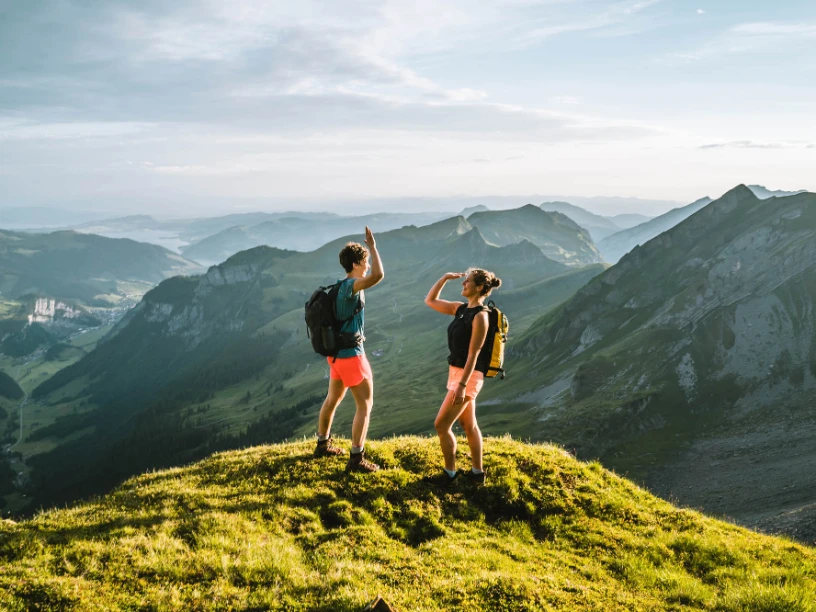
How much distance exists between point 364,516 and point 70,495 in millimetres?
232335

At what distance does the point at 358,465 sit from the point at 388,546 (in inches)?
125

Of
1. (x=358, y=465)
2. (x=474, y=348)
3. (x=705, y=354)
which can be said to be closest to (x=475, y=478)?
(x=358, y=465)

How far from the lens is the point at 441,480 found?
543 inches

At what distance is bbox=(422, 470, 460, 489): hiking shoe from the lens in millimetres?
13688

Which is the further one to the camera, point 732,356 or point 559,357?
point 559,357

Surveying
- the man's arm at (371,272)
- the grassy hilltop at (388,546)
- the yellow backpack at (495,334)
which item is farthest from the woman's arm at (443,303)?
the grassy hilltop at (388,546)

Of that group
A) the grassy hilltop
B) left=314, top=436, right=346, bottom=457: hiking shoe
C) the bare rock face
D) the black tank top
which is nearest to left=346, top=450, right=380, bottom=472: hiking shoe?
the grassy hilltop

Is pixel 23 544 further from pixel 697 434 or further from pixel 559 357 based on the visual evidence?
pixel 559 357

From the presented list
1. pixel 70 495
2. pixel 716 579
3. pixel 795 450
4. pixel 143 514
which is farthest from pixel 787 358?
pixel 70 495

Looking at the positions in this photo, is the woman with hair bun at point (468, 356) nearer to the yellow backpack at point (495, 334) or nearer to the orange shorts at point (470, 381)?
the orange shorts at point (470, 381)

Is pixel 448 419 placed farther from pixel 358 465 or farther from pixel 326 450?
pixel 326 450

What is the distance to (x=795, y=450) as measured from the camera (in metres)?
87.2

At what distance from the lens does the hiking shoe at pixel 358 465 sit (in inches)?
542

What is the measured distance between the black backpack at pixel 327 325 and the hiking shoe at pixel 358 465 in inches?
119
